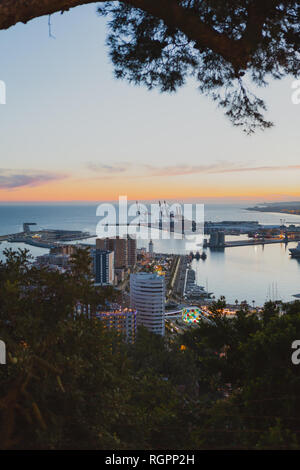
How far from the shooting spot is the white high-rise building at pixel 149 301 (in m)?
8.99

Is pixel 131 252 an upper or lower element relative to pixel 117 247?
lower

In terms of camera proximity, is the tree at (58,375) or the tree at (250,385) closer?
the tree at (58,375)

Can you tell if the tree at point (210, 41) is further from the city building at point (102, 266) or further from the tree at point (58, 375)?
the city building at point (102, 266)

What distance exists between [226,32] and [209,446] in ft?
5.16

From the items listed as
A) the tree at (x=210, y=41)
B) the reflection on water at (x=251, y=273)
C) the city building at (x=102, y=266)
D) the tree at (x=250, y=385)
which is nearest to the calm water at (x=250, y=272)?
the reflection on water at (x=251, y=273)

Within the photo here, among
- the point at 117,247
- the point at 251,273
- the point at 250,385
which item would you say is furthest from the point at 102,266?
the point at 250,385

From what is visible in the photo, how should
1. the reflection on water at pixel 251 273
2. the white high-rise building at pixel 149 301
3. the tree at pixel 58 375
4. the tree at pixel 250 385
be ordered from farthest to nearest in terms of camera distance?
the reflection on water at pixel 251 273
the white high-rise building at pixel 149 301
the tree at pixel 250 385
the tree at pixel 58 375

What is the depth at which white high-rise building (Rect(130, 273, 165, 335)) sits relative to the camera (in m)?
8.99

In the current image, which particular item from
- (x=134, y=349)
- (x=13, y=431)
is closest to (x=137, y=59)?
(x=13, y=431)

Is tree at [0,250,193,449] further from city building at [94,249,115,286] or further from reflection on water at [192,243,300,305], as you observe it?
city building at [94,249,115,286]

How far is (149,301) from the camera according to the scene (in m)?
9.16

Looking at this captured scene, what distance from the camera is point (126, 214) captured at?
32.3 meters

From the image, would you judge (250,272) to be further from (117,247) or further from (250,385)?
(250,385)

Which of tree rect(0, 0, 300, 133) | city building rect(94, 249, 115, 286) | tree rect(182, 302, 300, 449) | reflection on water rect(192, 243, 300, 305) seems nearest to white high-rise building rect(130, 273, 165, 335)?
reflection on water rect(192, 243, 300, 305)
